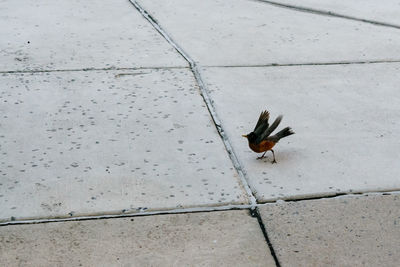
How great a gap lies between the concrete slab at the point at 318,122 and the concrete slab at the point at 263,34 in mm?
310

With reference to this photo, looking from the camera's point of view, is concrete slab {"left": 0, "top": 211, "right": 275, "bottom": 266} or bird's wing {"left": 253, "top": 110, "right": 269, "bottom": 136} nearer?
concrete slab {"left": 0, "top": 211, "right": 275, "bottom": 266}

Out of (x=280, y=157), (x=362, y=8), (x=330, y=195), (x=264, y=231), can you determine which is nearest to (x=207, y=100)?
(x=280, y=157)

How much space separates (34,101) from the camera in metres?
4.71

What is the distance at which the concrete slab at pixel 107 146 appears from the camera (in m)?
3.45

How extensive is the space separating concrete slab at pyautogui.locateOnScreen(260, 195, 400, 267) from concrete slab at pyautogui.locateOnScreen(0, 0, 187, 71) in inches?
96.1

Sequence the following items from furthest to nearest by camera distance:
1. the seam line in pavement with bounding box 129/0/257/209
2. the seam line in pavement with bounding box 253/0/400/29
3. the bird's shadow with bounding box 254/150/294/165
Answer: the seam line in pavement with bounding box 253/0/400/29
the bird's shadow with bounding box 254/150/294/165
the seam line in pavement with bounding box 129/0/257/209

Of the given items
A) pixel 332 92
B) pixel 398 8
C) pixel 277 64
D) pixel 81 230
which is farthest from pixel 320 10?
pixel 81 230

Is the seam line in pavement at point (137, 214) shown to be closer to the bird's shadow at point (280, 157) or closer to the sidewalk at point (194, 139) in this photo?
the sidewalk at point (194, 139)

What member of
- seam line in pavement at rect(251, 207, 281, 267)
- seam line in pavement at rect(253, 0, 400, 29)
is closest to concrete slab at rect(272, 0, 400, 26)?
seam line in pavement at rect(253, 0, 400, 29)

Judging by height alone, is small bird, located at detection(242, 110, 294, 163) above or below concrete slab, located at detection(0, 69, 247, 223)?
above

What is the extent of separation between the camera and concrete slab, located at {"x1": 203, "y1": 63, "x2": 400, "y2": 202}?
367 centimetres

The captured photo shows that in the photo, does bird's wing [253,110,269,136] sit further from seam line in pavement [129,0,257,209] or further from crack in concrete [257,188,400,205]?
crack in concrete [257,188,400,205]

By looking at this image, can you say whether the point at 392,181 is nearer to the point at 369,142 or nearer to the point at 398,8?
the point at 369,142

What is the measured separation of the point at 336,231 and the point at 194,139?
1.29 metres
